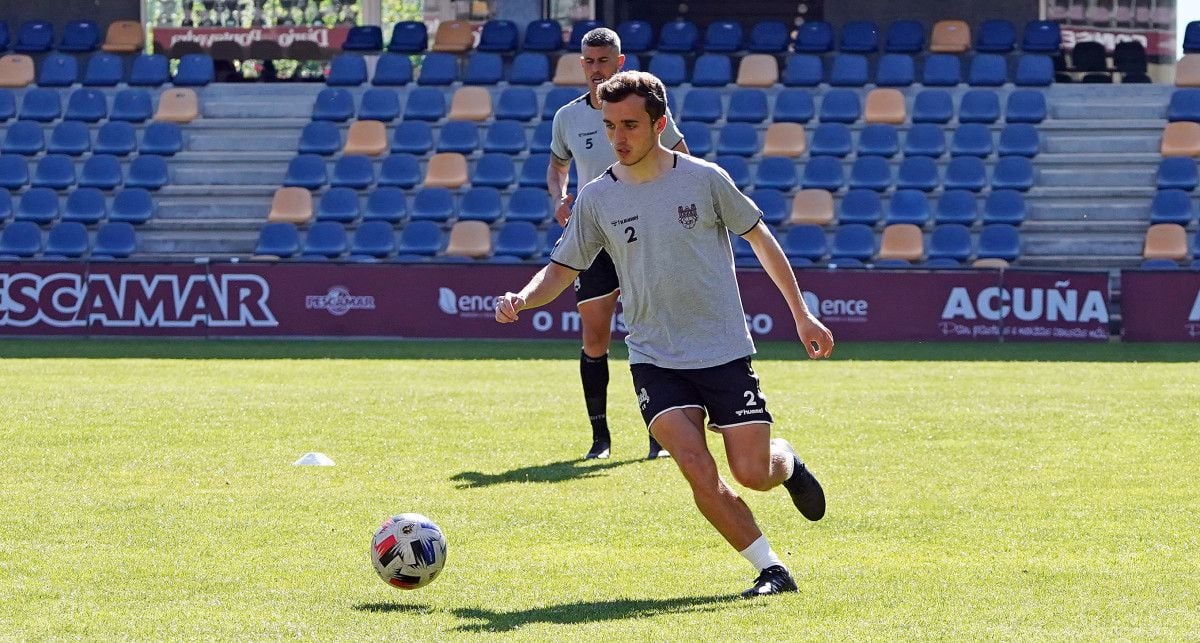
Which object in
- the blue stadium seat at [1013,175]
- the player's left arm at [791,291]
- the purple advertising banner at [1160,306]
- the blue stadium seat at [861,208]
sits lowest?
the purple advertising banner at [1160,306]

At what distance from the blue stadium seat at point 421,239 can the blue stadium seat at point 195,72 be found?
19.9ft

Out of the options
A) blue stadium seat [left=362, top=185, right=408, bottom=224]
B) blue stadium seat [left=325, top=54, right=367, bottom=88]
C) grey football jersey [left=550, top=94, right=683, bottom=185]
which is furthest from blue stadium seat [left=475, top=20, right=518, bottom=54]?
grey football jersey [left=550, top=94, right=683, bottom=185]

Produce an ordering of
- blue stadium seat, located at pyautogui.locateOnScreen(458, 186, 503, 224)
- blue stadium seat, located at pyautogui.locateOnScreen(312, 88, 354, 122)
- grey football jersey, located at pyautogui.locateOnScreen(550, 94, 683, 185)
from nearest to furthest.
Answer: grey football jersey, located at pyautogui.locateOnScreen(550, 94, 683, 185)
blue stadium seat, located at pyautogui.locateOnScreen(458, 186, 503, 224)
blue stadium seat, located at pyautogui.locateOnScreen(312, 88, 354, 122)

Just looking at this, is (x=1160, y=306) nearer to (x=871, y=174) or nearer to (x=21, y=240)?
(x=871, y=174)

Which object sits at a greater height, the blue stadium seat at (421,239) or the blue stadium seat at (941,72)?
the blue stadium seat at (941,72)

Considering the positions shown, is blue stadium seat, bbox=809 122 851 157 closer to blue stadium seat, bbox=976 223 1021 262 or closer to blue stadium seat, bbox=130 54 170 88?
blue stadium seat, bbox=976 223 1021 262

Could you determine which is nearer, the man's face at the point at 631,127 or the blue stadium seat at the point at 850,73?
the man's face at the point at 631,127

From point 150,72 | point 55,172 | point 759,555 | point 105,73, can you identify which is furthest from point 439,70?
point 759,555

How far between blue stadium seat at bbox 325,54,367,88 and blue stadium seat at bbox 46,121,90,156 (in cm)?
405

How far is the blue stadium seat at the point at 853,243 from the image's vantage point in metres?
24.3

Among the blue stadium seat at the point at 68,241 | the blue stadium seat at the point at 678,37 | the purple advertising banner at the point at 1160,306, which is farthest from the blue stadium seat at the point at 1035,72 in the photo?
the blue stadium seat at the point at 68,241

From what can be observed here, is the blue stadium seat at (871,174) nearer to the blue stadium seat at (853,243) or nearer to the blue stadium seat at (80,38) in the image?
the blue stadium seat at (853,243)

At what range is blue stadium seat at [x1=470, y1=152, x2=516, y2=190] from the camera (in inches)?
1021

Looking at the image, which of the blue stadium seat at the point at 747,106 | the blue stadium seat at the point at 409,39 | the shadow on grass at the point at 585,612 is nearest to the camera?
the shadow on grass at the point at 585,612
